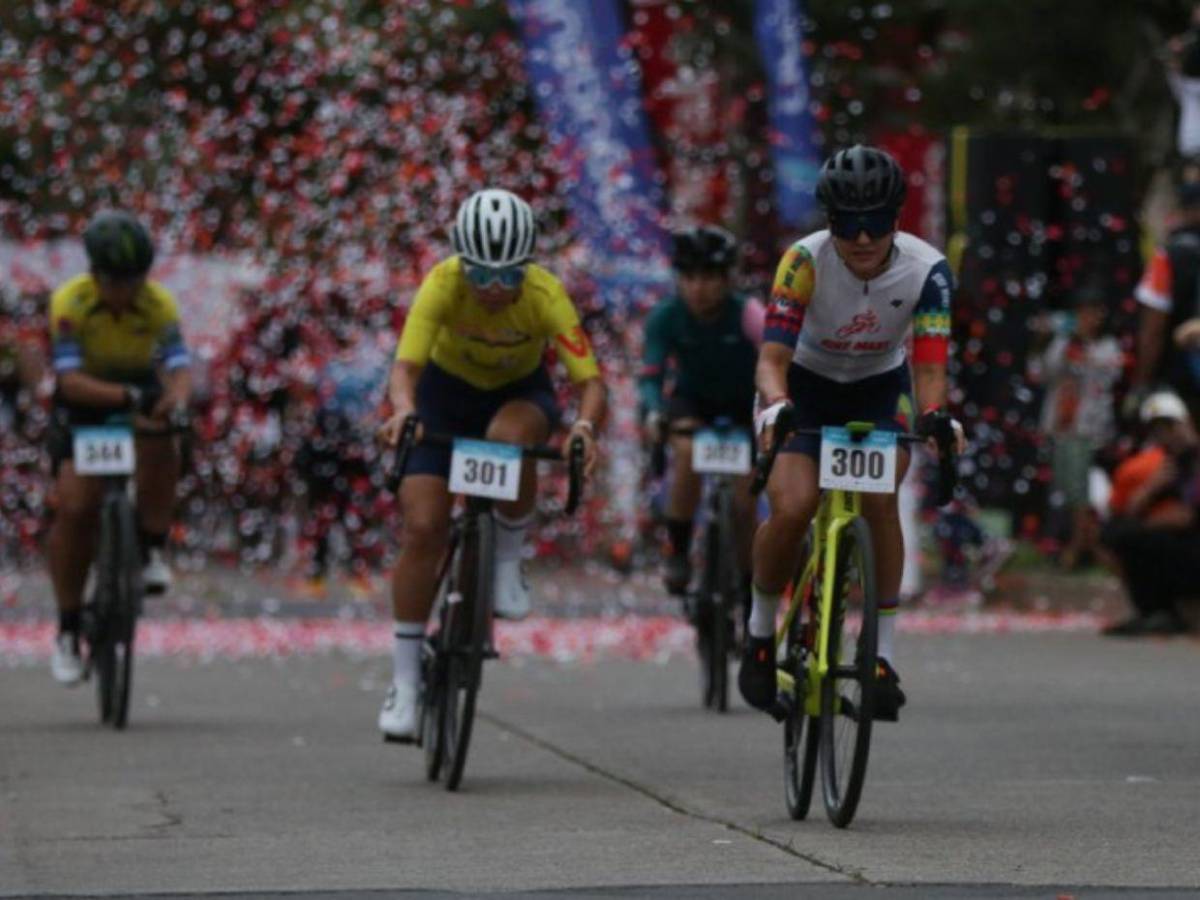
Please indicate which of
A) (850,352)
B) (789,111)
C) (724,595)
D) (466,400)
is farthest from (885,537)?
Answer: (789,111)

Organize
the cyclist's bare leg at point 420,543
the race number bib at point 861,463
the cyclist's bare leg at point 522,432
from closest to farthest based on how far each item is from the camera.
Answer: the race number bib at point 861,463 < the cyclist's bare leg at point 420,543 < the cyclist's bare leg at point 522,432

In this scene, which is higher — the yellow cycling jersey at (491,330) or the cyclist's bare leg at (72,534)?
the yellow cycling jersey at (491,330)

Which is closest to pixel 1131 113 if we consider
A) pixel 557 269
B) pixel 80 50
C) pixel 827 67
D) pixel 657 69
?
pixel 827 67

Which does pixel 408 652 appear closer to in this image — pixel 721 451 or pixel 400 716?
pixel 400 716

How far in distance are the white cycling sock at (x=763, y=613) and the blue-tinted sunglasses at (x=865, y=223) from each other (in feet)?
3.93

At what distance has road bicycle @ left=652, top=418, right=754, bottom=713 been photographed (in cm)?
1364

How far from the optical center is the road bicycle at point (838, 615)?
924 centimetres

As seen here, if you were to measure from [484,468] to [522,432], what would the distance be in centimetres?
46

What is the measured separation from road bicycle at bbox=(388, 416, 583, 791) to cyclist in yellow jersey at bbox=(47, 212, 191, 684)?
111 inches

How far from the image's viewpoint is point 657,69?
79.6 feet

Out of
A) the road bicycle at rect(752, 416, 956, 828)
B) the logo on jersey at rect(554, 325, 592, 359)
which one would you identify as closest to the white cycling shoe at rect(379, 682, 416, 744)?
the logo on jersey at rect(554, 325, 592, 359)

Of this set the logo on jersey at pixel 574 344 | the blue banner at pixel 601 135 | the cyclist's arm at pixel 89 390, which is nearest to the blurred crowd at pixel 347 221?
the blue banner at pixel 601 135

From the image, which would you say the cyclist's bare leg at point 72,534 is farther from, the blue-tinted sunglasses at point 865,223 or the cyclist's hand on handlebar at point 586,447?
the blue-tinted sunglasses at point 865,223

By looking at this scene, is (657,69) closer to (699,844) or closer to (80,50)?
(80,50)
